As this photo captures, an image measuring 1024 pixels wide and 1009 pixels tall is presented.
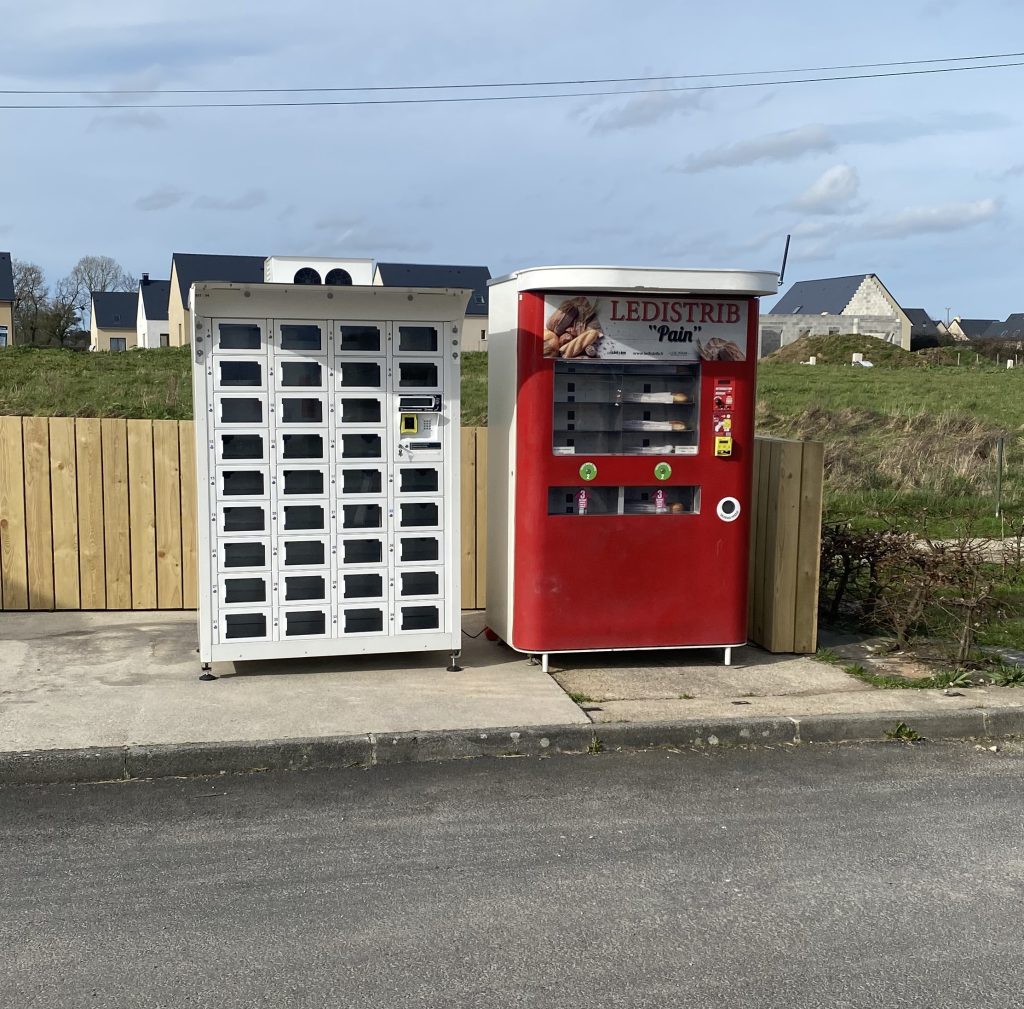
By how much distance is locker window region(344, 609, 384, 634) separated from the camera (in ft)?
24.4

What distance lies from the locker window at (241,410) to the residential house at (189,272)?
49155 mm

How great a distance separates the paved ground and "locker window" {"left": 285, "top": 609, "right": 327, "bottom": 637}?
0.29m

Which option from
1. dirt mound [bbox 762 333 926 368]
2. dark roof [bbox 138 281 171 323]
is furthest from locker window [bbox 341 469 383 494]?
dark roof [bbox 138 281 171 323]

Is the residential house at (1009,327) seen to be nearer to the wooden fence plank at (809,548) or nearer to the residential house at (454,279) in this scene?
the residential house at (454,279)

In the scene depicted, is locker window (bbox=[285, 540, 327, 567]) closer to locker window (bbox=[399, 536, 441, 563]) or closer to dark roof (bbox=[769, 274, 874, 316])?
Result: locker window (bbox=[399, 536, 441, 563])

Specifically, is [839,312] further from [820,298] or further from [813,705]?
[813,705]

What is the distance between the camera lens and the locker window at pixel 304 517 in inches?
288

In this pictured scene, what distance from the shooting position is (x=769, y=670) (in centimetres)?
779

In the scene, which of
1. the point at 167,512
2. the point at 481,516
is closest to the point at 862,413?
the point at 481,516

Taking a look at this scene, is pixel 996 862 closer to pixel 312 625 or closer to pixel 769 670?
pixel 769 670

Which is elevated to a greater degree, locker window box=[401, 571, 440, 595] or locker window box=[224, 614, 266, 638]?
locker window box=[401, 571, 440, 595]

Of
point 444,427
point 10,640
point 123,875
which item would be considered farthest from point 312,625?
point 123,875

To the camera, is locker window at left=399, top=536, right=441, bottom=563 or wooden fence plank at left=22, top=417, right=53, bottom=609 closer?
locker window at left=399, top=536, right=441, bottom=563

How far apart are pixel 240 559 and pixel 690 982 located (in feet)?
14.2
